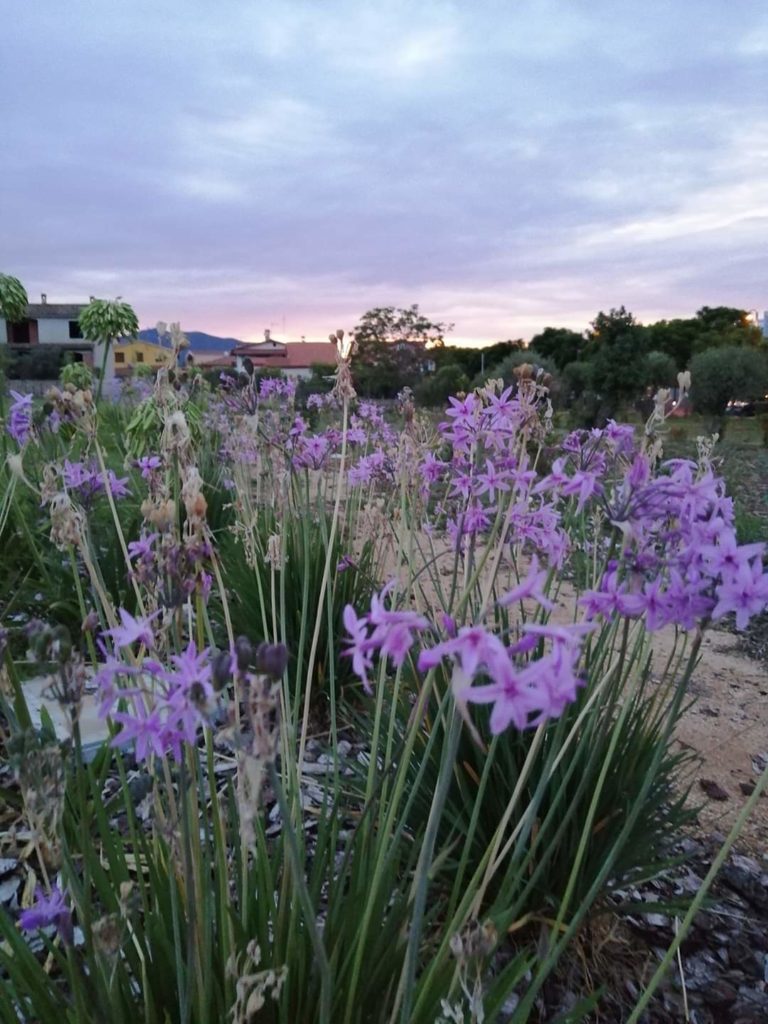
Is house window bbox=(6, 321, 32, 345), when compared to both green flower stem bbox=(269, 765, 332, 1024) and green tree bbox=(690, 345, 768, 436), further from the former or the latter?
green flower stem bbox=(269, 765, 332, 1024)

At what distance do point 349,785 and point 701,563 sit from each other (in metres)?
1.46

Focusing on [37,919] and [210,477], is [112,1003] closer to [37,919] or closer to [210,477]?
[37,919]

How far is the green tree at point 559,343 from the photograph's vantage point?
4416 cm

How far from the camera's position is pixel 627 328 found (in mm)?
25109

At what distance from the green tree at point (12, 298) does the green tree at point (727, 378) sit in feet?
60.9

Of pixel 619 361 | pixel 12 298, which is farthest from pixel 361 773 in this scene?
pixel 619 361

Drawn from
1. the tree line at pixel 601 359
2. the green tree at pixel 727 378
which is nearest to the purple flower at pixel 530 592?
the tree line at pixel 601 359

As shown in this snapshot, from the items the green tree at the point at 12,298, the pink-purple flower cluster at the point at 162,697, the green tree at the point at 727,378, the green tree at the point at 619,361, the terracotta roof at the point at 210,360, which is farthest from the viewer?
the green tree at the point at 619,361

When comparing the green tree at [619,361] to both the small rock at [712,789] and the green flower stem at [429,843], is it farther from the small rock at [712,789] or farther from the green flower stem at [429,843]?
the green flower stem at [429,843]

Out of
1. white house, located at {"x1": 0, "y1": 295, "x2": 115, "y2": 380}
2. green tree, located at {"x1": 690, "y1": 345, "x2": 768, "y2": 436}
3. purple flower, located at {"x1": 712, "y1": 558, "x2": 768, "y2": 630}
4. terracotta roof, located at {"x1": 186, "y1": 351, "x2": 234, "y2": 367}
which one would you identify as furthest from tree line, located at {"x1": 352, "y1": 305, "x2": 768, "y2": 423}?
white house, located at {"x1": 0, "y1": 295, "x2": 115, "y2": 380}

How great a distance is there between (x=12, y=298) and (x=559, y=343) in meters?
41.3

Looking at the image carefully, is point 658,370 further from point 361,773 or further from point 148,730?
point 148,730

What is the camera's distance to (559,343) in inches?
1780

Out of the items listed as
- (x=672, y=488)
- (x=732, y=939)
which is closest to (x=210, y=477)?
(x=732, y=939)
